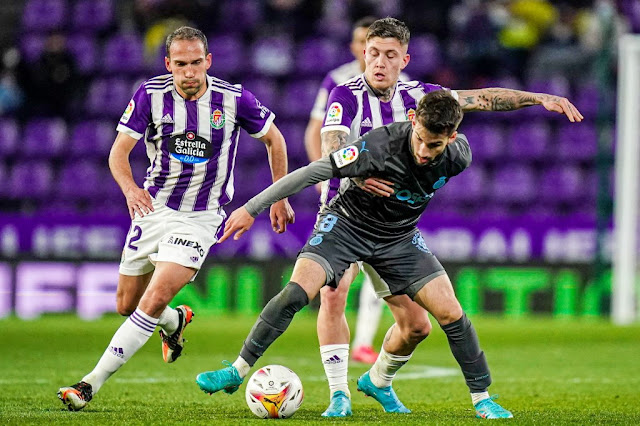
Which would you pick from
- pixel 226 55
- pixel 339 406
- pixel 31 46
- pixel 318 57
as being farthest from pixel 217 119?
pixel 31 46

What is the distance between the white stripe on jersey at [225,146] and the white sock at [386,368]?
1339 mm

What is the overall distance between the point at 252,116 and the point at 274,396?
1.76 m

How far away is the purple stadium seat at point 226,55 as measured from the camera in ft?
51.8

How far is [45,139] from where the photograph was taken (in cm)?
1523

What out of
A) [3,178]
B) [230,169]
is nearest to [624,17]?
[3,178]

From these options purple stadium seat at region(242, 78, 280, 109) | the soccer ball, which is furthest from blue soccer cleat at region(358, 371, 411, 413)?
purple stadium seat at region(242, 78, 280, 109)

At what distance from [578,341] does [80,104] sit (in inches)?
328

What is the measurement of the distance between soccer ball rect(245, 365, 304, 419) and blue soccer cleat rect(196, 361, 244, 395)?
17 centimetres

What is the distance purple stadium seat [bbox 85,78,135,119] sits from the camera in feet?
50.7

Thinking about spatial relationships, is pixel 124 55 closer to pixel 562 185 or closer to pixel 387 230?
pixel 562 185

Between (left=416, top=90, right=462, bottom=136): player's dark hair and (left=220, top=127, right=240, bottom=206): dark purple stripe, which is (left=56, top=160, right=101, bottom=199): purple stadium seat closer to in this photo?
(left=220, top=127, right=240, bottom=206): dark purple stripe

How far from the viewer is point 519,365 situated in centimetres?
886

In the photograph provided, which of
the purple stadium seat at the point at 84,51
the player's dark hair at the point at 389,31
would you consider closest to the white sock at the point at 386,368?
the player's dark hair at the point at 389,31

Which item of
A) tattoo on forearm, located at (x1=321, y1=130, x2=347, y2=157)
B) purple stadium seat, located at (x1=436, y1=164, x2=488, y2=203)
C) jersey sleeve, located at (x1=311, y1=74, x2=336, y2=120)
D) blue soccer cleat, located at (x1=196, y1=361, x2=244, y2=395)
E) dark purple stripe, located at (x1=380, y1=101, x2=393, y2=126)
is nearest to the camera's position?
blue soccer cleat, located at (x1=196, y1=361, x2=244, y2=395)
